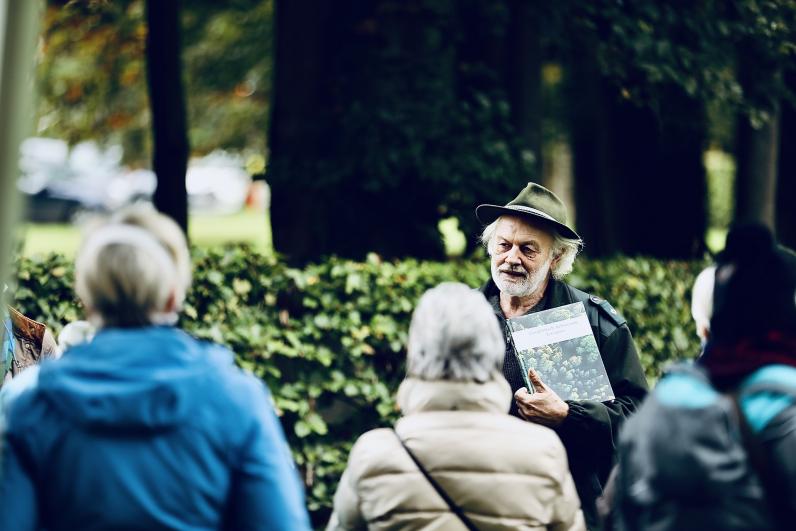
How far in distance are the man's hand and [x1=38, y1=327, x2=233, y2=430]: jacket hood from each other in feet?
5.54

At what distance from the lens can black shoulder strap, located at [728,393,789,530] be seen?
2875 mm

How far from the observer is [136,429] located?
2.71 m

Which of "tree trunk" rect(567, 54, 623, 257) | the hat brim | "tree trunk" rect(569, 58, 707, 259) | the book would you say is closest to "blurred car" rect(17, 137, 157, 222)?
"tree trunk" rect(567, 54, 623, 257)

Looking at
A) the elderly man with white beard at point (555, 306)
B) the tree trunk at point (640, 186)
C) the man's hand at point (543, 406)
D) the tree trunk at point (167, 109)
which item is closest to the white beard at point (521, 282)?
the elderly man with white beard at point (555, 306)

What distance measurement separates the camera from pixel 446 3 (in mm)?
9602

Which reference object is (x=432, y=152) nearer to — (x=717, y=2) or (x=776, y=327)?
(x=717, y=2)

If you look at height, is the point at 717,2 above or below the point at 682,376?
above

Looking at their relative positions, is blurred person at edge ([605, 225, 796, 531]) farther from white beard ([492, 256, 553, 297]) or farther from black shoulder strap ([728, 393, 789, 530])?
white beard ([492, 256, 553, 297])

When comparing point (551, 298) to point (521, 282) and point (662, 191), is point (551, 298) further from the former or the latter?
point (662, 191)

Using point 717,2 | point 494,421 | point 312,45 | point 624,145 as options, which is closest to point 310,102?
point 312,45

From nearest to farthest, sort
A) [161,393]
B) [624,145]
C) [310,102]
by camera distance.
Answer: [161,393]
[310,102]
[624,145]

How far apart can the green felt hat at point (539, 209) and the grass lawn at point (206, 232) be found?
1897 centimetres

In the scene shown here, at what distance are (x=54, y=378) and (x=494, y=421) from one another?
1.14 meters

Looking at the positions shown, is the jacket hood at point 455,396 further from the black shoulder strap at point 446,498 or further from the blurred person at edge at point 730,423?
the blurred person at edge at point 730,423
